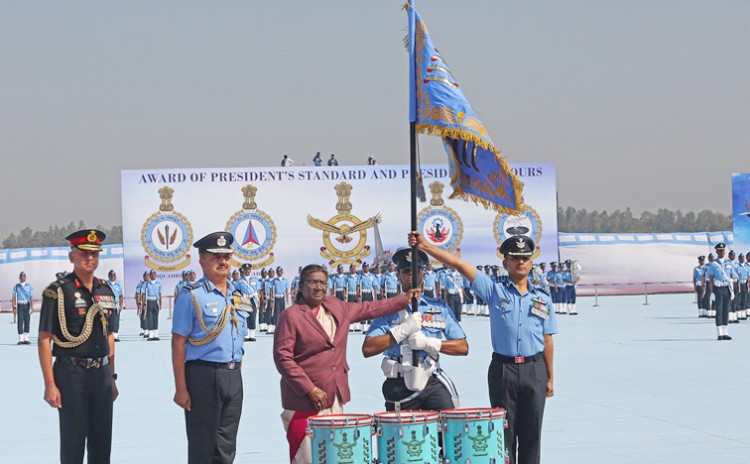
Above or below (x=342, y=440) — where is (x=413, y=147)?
above

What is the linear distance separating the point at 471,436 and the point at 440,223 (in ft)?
104

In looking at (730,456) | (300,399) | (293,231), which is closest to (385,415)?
(300,399)

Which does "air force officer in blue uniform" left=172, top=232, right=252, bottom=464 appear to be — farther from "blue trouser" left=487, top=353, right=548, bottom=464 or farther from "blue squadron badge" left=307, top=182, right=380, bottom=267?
"blue squadron badge" left=307, top=182, right=380, bottom=267

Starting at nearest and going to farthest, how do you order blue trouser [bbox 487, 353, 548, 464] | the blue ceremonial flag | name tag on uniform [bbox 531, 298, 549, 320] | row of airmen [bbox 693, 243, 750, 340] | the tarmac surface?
1. blue trouser [bbox 487, 353, 548, 464]
2. name tag on uniform [bbox 531, 298, 549, 320]
3. the blue ceremonial flag
4. the tarmac surface
5. row of airmen [bbox 693, 243, 750, 340]

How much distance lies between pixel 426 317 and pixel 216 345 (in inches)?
53.2

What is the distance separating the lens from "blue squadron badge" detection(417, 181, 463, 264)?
37844 millimetres

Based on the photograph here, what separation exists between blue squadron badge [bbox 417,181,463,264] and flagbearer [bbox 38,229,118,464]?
1210 inches

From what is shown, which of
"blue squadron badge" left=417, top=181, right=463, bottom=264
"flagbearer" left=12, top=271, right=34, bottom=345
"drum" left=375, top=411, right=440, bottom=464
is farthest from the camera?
"blue squadron badge" left=417, top=181, right=463, bottom=264

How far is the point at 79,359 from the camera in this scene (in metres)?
7.13

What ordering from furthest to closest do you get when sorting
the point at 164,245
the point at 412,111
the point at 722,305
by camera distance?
1. the point at 164,245
2. the point at 722,305
3. the point at 412,111

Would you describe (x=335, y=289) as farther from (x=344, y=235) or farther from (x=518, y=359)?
(x=518, y=359)

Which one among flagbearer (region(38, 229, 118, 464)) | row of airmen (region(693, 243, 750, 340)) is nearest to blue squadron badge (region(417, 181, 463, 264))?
row of airmen (region(693, 243, 750, 340))

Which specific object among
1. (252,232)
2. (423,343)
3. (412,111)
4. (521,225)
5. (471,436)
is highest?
(521,225)

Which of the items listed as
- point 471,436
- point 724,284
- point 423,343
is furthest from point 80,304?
point 724,284
